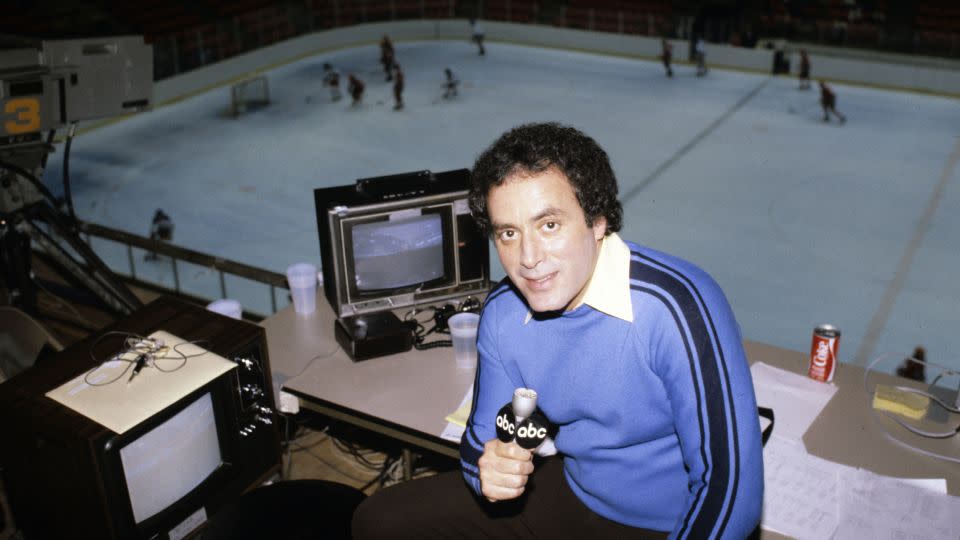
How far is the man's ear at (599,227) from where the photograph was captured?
1.66 m

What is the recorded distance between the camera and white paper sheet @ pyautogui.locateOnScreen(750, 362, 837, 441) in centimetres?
242

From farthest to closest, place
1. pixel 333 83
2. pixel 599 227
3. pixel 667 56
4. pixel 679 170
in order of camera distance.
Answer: pixel 667 56 < pixel 333 83 < pixel 679 170 < pixel 599 227

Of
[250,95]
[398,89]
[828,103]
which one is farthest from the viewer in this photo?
[250,95]

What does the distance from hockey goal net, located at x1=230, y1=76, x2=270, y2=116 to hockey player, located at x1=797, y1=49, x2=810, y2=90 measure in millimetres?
9580

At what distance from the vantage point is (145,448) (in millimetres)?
2078

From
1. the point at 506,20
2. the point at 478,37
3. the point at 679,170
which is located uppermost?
the point at 506,20

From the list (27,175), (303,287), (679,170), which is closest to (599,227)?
(303,287)

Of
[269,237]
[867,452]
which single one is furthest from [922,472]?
[269,237]

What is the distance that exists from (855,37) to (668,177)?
7.98 meters

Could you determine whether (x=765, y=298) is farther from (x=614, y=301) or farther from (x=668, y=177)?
(x=614, y=301)

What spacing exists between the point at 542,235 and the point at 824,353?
142cm

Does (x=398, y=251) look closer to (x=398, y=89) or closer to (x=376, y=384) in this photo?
(x=376, y=384)

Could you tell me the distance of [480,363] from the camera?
6.37 feet

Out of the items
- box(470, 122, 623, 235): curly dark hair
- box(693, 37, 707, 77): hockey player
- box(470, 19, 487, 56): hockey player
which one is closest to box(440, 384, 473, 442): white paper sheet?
box(470, 122, 623, 235): curly dark hair
